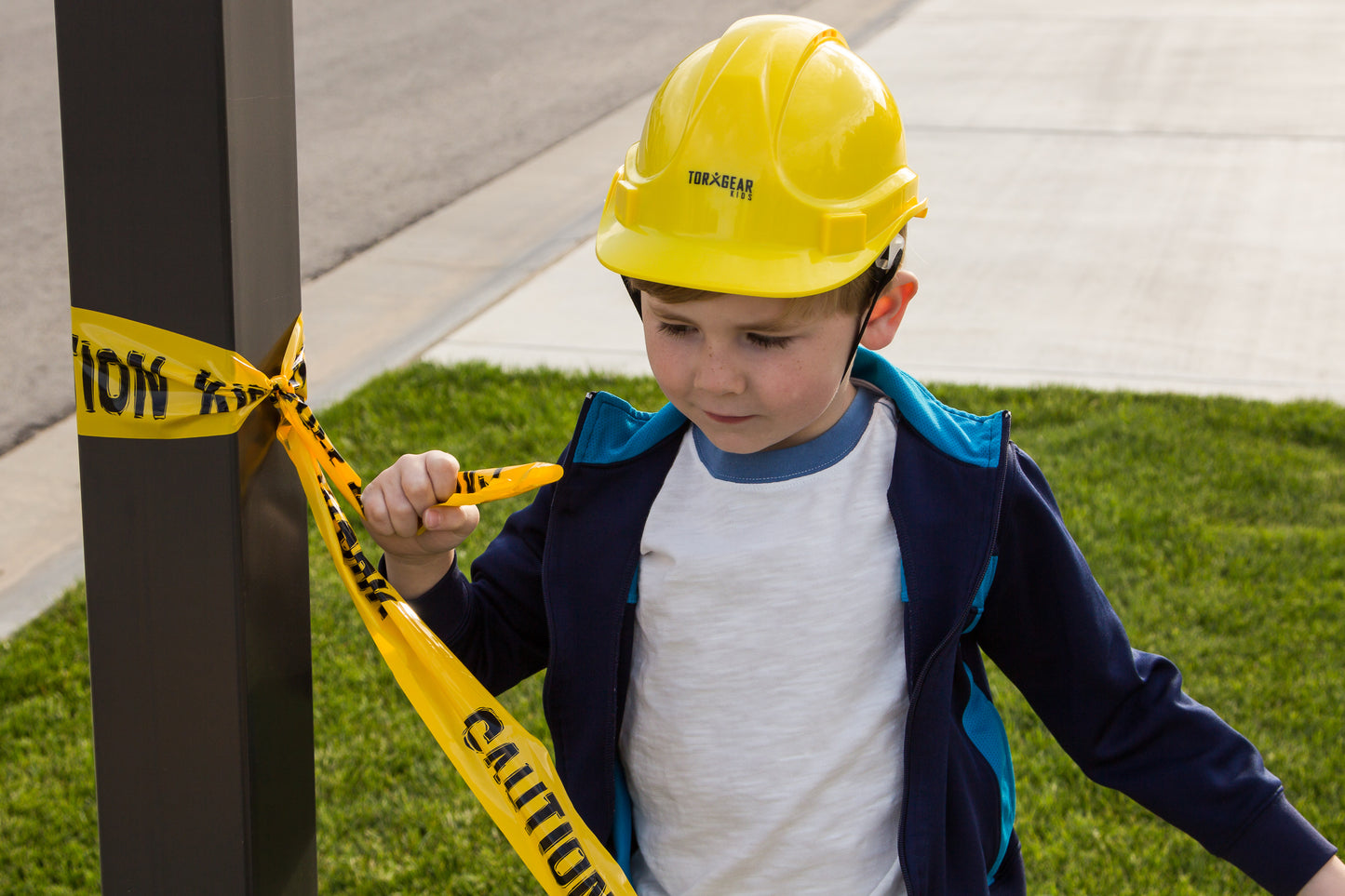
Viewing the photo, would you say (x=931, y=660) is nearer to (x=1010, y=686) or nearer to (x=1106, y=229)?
(x=1010, y=686)

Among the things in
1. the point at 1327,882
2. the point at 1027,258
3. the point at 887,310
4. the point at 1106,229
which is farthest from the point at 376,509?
the point at 1106,229

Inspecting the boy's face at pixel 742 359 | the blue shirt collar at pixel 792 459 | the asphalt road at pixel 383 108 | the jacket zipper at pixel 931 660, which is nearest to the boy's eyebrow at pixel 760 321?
the boy's face at pixel 742 359

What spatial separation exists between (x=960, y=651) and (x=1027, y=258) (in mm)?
4849

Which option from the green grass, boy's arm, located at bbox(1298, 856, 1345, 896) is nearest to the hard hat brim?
boy's arm, located at bbox(1298, 856, 1345, 896)

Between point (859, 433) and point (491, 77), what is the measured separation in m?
8.43

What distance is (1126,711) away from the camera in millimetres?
1709

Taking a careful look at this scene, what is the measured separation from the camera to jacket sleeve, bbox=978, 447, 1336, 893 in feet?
5.48

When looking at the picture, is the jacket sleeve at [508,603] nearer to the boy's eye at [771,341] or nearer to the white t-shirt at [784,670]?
the white t-shirt at [784,670]

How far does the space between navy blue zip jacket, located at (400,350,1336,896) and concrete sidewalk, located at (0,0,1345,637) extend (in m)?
2.63

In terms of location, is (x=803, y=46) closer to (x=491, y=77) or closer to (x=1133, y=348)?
(x=1133, y=348)

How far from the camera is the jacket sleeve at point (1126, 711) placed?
5.48ft

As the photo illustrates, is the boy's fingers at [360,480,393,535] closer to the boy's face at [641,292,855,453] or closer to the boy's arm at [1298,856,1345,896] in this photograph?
the boy's face at [641,292,855,453]

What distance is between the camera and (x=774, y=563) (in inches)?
65.4

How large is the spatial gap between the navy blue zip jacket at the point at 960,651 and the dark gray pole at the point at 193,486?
0.26 metres
